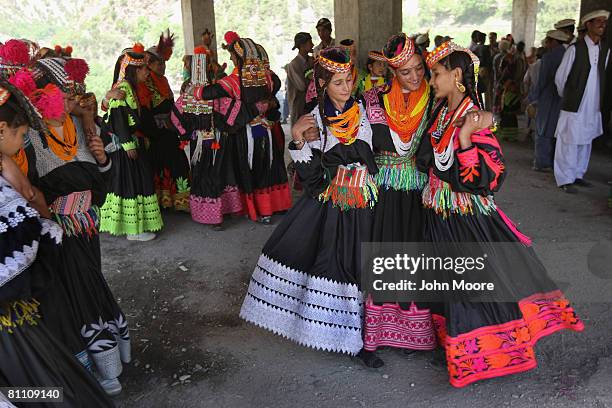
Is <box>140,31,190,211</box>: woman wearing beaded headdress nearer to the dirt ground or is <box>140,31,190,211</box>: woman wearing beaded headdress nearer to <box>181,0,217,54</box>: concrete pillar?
the dirt ground

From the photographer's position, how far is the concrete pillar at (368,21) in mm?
6391

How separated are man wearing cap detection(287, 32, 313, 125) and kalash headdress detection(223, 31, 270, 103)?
69.2 inches

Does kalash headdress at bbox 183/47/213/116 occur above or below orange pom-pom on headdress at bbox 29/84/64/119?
below

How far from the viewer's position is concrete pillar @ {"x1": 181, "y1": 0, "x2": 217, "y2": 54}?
9.09m

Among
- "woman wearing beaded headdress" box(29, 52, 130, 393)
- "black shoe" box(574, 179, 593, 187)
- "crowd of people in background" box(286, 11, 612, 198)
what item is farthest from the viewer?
"black shoe" box(574, 179, 593, 187)

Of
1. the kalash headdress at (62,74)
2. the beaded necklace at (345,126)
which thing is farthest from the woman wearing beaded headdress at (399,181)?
the kalash headdress at (62,74)

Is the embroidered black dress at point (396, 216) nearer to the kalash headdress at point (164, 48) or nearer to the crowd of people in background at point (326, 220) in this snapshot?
the crowd of people in background at point (326, 220)

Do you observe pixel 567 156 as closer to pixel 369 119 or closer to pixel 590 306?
pixel 590 306

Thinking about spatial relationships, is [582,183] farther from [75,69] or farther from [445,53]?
[75,69]

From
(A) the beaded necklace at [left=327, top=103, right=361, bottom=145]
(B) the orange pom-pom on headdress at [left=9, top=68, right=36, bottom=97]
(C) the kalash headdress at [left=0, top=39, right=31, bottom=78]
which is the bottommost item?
(A) the beaded necklace at [left=327, top=103, right=361, bottom=145]

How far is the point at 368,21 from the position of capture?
643 cm

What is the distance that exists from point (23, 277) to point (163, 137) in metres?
4.09

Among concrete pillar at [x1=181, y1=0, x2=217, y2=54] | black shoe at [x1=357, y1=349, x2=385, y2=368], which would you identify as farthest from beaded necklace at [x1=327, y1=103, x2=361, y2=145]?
concrete pillar at [x1=181, y1=0, x2=217, y2=54]

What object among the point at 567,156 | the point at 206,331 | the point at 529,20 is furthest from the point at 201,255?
the point at 529,20
